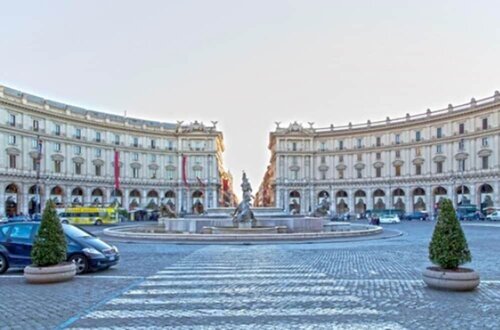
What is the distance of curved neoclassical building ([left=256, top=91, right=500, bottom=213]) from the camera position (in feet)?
249

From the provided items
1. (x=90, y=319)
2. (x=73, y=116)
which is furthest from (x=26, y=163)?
(x=90, y=319)

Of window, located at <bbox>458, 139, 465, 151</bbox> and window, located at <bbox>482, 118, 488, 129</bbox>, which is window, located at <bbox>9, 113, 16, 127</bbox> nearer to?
window, located at <bbox>458, 139, 465, 151</bbox>

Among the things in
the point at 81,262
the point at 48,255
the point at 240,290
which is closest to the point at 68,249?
the point at 81,262

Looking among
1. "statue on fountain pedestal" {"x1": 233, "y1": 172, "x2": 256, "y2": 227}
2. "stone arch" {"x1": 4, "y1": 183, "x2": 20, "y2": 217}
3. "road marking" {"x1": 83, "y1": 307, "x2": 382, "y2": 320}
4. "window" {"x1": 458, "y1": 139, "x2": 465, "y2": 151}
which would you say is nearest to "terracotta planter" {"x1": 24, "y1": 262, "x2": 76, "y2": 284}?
"road marking" {"x1": 83, "y1": 307, "x2": 382, "y2": 320}

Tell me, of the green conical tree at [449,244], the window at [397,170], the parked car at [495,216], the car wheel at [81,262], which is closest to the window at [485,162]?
the parked car at [495,216]

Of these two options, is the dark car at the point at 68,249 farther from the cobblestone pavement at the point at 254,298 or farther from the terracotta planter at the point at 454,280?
the terracotta planter at the point at 454,280

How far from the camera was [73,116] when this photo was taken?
81.6m

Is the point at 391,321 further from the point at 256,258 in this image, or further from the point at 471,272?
the point at 256,258

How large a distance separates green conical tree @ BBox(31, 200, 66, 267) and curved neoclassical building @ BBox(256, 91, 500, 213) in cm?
6480

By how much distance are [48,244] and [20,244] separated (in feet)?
10.0

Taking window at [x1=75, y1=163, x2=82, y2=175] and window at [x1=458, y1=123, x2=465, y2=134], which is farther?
window at [x1=75, y1=163, x2=82, y2=175]

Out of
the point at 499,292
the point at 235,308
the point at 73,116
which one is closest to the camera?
the point at 235,308

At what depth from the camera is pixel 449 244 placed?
32.9 ft

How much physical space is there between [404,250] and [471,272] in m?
9.87
